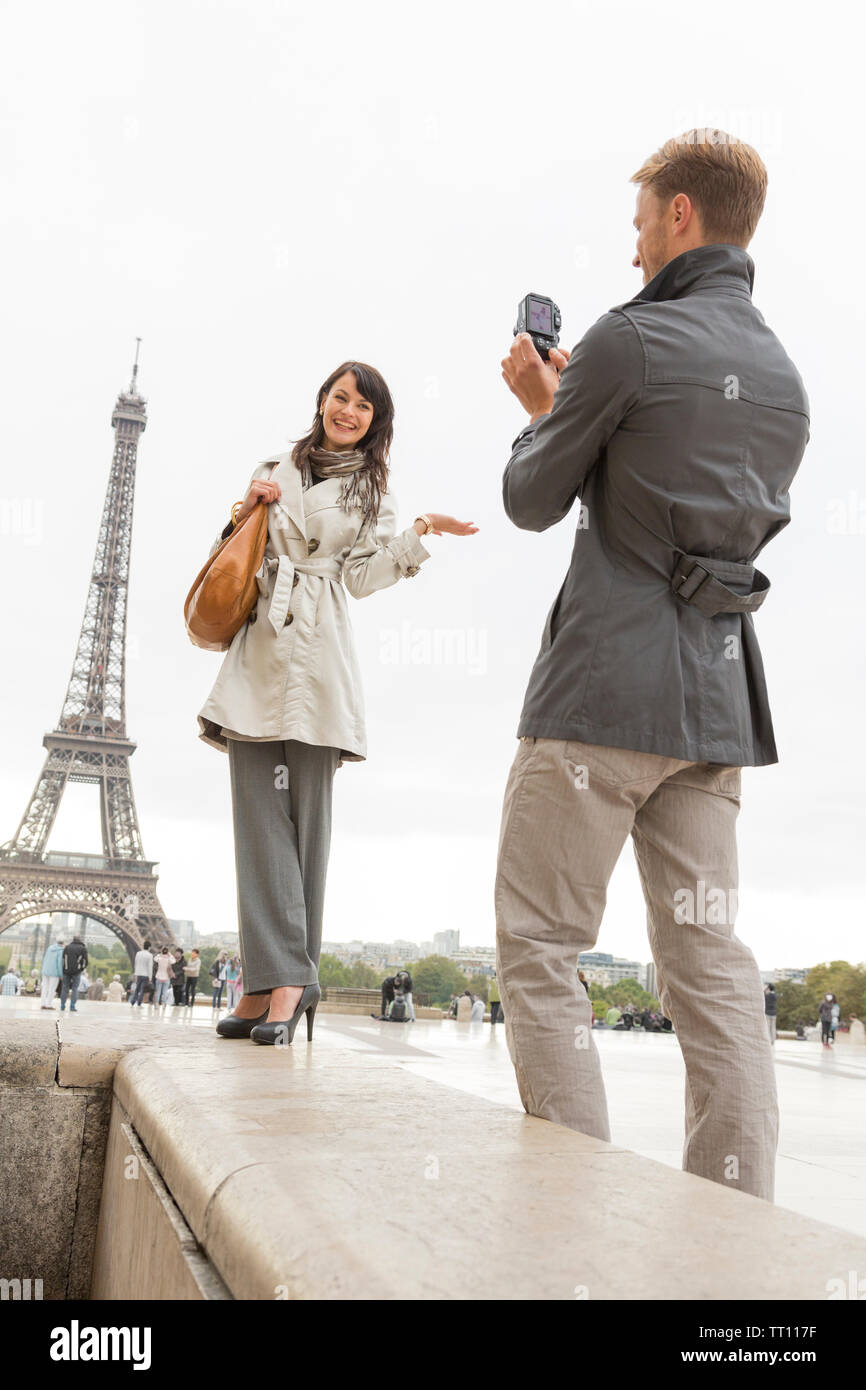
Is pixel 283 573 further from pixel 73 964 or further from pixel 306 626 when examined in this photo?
pixel 73 964

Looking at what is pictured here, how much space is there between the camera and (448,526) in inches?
113

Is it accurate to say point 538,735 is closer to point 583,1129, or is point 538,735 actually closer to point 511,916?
point 511,916

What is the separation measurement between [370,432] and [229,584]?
71 centimetres

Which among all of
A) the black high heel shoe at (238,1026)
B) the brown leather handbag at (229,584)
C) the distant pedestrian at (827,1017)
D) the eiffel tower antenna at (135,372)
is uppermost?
the eiffel tower antenna at (135,372)

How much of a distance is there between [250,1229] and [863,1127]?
18.8ft

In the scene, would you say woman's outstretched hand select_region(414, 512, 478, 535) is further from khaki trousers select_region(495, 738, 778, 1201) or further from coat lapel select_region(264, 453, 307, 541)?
khaki trousers select_region(495, 738, 778, 1201)

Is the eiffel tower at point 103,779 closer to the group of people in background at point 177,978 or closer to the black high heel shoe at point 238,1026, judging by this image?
the group of people in background at point 177,978

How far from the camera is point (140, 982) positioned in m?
18.2

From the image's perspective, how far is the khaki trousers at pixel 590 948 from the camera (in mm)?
1646

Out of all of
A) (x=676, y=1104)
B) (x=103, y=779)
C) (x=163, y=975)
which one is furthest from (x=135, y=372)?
(x=676, y=1104)

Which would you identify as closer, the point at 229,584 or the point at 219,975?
the point at 229,584

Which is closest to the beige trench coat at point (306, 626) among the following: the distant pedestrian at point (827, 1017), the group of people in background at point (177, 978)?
the group of people in background at point (177, 978)

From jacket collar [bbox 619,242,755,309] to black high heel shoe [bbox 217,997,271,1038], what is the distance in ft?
6.09

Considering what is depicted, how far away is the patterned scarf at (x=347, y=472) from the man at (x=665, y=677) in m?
1.08
